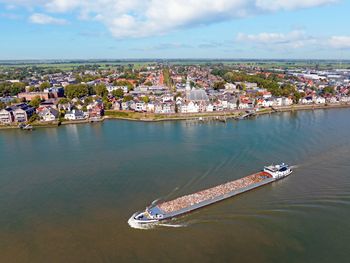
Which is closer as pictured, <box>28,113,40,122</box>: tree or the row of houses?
the row of houses

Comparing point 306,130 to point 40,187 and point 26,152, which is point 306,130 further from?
point 26,152

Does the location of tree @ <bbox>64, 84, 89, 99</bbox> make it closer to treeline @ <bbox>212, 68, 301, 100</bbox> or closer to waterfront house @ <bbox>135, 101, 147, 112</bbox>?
waterfront house @ <bbox>135, 101, 147, 112</bbox>

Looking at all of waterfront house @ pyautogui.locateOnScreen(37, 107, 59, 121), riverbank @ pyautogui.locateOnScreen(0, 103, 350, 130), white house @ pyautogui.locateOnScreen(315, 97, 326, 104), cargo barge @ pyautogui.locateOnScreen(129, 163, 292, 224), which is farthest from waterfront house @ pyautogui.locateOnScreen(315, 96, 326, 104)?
waterfront house @ pyautogui.locateOnScreen(37, 107, 59, 121)

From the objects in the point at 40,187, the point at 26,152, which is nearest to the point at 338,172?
the point at 40,187

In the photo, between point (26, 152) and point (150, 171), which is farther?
point (26, 152)

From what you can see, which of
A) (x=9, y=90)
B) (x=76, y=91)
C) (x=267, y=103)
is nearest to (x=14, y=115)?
(x=76, y=91)

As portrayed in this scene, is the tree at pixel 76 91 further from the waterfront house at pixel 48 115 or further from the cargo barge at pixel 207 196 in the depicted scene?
the cargo barge at pixel 207 196

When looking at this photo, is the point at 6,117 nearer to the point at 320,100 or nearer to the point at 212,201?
the point at 212,201
